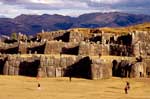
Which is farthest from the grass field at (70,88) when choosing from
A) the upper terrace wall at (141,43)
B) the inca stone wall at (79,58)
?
the upper terrace wall at (141,43)

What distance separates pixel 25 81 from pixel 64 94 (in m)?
14.1

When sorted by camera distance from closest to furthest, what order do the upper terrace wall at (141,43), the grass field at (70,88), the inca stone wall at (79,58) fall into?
the grass field at (70,88), the inca stone wall at (79,58), the upper terrace wall at (141,43)

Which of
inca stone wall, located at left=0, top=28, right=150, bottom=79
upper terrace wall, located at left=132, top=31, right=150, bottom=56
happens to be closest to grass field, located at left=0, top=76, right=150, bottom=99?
inca stone wall, located at left=0, top=28, right=150, bottom=79

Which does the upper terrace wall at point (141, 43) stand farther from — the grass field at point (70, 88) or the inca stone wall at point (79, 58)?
the grass field at point (70, 88)

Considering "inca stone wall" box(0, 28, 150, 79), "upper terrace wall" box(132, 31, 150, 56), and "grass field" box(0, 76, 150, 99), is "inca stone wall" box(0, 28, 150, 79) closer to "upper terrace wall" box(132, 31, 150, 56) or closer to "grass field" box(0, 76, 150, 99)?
"upper terrace wall" box(132, 31, 150, 56)

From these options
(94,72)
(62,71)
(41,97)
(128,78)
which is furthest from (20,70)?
(41,97)

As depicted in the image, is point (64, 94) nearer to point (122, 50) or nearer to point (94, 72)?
point (94, 72)

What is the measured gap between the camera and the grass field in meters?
58.7

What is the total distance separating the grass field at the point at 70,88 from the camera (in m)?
Answer: 58.7

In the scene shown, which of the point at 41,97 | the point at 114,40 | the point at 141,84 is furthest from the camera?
the point at 114,40

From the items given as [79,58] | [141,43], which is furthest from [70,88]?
[141,43]

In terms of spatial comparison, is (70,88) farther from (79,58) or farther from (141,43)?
(141,43)

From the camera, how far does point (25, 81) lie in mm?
72500

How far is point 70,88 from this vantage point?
66188 millimetres
